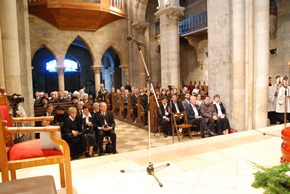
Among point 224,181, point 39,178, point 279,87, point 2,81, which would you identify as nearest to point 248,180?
point 224,181

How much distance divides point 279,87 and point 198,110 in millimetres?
3070

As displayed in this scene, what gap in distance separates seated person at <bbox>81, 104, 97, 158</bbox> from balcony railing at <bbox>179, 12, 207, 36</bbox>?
345 inches

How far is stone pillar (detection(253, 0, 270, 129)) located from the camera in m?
6.35

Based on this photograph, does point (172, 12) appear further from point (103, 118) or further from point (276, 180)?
point (276, 180)

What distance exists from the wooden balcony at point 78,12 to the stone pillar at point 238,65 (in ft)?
28.3

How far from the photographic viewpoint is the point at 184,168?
3.30 metres

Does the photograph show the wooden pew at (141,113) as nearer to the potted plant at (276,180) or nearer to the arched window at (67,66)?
the potted plant at (276,180)

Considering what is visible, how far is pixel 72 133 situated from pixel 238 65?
4.68 meters

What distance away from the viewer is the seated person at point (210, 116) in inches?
265

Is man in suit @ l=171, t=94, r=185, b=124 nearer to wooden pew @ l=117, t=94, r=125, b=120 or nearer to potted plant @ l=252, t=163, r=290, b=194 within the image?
wooden pew @ l=117, t=94, r=125, b=120

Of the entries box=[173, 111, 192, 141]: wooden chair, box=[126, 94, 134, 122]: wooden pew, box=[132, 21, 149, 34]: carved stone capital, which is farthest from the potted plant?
box=[132, 21, 149, 34]: carved stone capital

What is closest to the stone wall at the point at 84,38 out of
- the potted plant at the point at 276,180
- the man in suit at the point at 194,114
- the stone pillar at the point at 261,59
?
the man in suit at the point at 194,114

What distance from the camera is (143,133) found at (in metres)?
7.81

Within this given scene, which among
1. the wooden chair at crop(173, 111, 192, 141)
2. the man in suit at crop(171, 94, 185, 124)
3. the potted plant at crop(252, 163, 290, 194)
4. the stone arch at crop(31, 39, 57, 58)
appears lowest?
the wooden chair at crop(173, 111, 192, 141)
